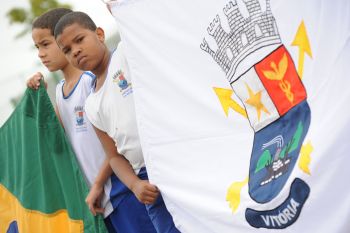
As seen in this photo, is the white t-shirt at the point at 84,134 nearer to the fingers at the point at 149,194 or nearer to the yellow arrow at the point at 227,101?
the fingers at the point at 149,194

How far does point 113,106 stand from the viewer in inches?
114

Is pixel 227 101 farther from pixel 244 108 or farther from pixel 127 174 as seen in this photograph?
pixel 127 174

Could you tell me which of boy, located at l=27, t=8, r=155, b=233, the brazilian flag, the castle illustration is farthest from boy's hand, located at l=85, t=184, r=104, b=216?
the castle illustration

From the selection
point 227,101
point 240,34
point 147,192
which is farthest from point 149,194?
point 240,34

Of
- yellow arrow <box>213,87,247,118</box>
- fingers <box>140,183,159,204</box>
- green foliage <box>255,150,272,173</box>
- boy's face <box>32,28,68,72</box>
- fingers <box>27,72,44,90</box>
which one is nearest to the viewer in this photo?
green foliage <box>255,150,272,173</box>

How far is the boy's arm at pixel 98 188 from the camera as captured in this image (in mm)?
3184

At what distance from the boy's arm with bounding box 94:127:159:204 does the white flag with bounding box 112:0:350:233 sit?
0.06 m

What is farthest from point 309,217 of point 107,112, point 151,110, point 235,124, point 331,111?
point 107,112

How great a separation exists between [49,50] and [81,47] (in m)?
0.50

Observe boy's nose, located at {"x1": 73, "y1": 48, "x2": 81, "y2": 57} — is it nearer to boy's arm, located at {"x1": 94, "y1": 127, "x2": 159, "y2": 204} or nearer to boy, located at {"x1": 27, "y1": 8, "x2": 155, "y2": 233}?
boy, located at {"x1": 27, "y1": 8, "x2": 155, "y2": 233}

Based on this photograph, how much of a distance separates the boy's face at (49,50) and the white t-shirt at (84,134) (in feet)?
0.56

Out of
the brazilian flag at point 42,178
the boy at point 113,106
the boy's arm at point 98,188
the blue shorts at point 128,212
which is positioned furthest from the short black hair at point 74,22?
the blue shorts at point 128,212

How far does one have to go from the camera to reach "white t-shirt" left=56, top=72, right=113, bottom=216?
10.8 ft

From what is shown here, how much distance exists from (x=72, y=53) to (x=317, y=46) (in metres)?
1.40
